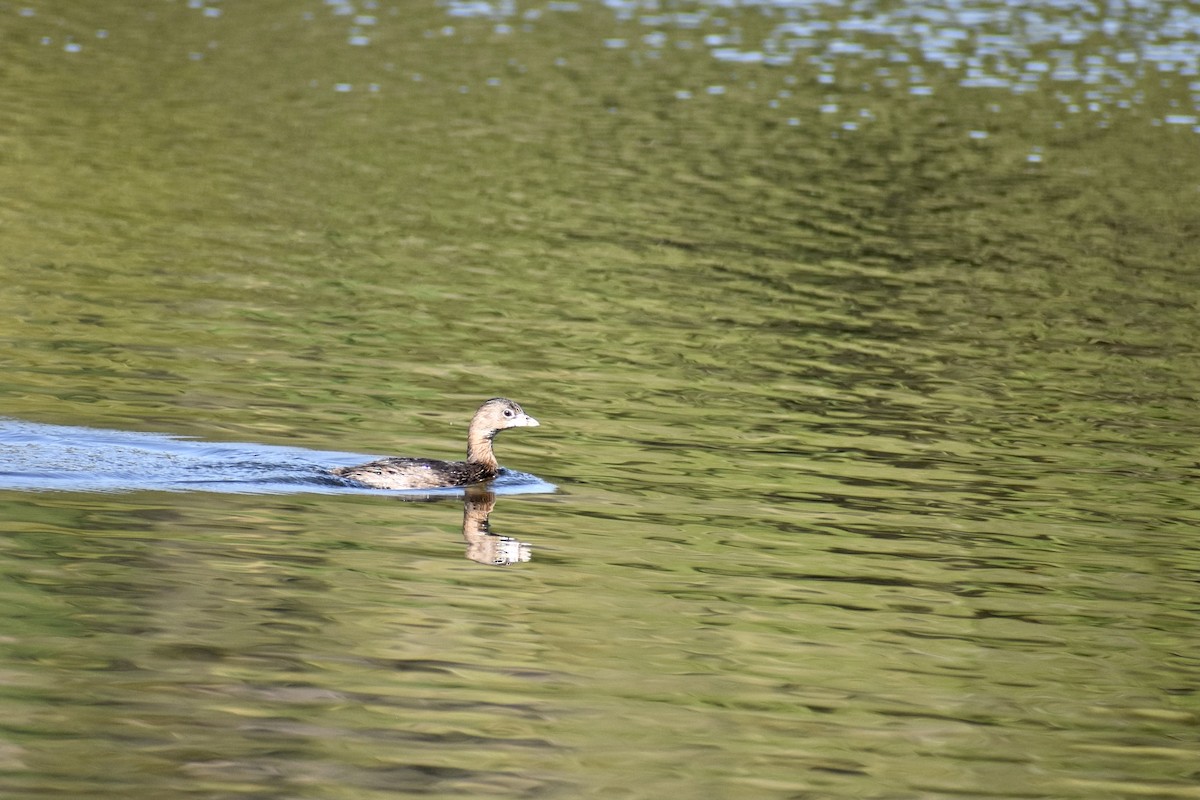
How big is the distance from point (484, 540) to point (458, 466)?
6.35 feet

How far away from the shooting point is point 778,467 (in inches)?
747

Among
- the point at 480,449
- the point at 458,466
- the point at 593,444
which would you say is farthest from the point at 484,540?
the point at 593,444

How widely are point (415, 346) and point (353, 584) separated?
978 centimetres

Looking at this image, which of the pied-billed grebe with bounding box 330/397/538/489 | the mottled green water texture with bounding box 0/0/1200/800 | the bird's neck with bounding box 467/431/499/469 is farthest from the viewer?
the bird's neck with bounding box 467/431/499/469

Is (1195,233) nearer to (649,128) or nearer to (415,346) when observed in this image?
(649,128)

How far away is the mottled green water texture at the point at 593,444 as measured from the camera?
12.0m

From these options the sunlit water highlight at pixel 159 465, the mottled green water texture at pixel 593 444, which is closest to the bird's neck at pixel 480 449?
the sunlit water highlight at pixel 159 465

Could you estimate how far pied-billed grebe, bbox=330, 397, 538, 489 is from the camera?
17422 millimetres

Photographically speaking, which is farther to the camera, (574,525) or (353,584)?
(574,525)

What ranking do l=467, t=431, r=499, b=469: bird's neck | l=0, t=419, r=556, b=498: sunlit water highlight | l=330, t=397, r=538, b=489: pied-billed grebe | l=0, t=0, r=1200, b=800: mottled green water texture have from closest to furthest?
l=0, t=0, r=1200, b=800: mottled green water texture < l=0, t=419, r=556, b=498: sunlit water highlight < l=330, t=397, r=538, b=489: pied-billed grebe < l=467, t=431, r=499, b=469: bird's neck

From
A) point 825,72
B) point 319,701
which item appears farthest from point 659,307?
point 825,72

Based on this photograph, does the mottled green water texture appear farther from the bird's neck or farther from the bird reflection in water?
the bird's neck

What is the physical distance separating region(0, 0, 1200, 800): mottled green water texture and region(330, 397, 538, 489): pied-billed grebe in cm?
22

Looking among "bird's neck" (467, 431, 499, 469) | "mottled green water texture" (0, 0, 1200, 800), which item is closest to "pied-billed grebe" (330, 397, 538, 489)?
"bird's neck" (467, 431, 499, 469)
